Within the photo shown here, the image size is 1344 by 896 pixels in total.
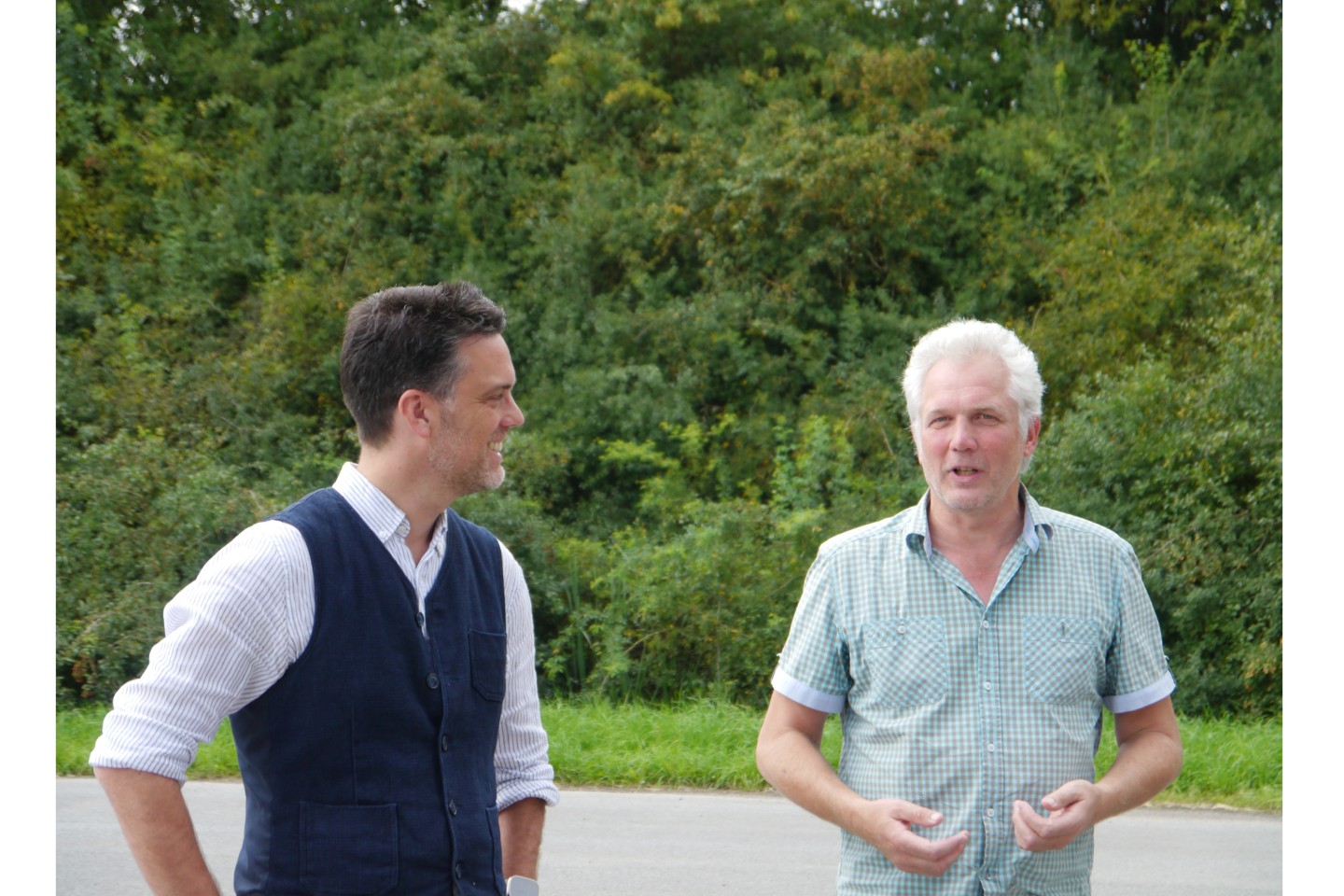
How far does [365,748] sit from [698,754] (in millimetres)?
6206

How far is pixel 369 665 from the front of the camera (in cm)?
210

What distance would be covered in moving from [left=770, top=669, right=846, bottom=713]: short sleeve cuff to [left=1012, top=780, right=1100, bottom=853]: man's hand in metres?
0.42

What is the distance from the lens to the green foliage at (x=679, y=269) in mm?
10930

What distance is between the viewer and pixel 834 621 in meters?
2.59

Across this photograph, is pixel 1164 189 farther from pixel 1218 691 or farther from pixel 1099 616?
pixel 1099 616

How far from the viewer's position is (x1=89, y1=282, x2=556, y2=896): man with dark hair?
197cm

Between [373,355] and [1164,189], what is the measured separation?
1369cm

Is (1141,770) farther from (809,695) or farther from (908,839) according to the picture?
(809,695)

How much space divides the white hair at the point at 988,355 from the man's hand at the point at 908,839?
2.36 feet

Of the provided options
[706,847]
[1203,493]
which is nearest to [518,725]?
[706,847]

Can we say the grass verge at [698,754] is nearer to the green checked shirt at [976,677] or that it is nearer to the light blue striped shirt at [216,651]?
the green checked shirt at [976,677]

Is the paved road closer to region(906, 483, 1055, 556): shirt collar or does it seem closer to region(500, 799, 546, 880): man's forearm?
region(500, 799, 546, 880): man's forearm

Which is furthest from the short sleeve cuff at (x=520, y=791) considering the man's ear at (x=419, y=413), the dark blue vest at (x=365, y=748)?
the man's ear at (x=419, y=413)
